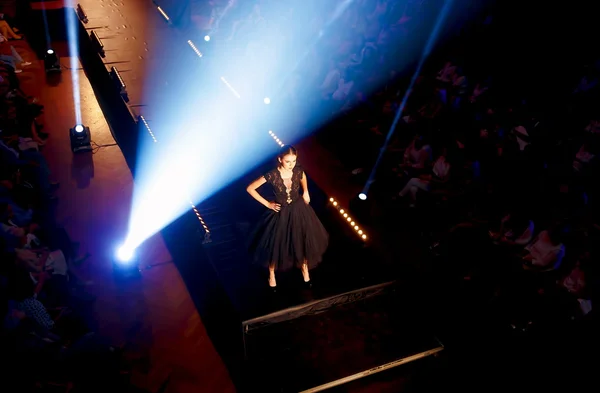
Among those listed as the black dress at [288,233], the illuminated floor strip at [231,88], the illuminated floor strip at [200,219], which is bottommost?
the black dress at [288,233]

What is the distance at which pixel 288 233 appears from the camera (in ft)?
14.0

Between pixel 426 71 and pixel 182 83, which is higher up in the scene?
pixel 182 83

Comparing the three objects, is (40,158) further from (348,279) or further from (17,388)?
(348,279)

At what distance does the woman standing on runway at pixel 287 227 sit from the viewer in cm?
406

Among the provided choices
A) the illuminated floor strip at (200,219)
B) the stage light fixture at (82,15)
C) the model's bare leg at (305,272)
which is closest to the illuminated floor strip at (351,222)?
the model's bare leg at (305,272)

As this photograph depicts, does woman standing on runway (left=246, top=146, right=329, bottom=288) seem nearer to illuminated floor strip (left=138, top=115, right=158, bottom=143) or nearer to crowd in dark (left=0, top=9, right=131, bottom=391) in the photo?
crowd in dark (left=0, top=9, right=131, bottom=391)

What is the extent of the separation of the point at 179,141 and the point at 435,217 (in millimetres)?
4644

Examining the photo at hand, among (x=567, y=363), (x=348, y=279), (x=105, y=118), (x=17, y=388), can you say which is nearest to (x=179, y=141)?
(x=105, y=118)

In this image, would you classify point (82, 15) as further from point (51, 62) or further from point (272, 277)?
point (272, 277)

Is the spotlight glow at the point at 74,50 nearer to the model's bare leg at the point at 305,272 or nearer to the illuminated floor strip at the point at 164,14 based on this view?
the illuminated floor strip at the point at 164,14

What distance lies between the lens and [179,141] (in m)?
7.11

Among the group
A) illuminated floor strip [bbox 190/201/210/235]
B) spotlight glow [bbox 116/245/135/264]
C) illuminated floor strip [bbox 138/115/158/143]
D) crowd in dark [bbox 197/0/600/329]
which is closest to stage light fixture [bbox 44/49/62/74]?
illuminated floor strip [bbox 138/115/158/143]

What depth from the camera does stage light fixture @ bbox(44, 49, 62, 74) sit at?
8.78 metres

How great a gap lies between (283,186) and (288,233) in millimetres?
559
